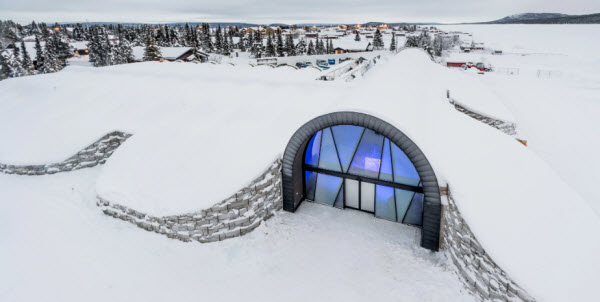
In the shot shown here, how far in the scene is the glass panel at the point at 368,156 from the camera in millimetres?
10845

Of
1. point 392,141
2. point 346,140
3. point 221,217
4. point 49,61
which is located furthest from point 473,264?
point 49,61

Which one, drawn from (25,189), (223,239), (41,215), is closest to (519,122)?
(223,239)

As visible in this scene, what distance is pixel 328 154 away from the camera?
11.7 meters

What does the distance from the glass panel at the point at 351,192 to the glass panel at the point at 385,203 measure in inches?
31.2

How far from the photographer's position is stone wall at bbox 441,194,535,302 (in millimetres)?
6617

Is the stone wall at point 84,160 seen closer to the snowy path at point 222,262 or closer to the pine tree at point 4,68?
the snowy path at point 222,262

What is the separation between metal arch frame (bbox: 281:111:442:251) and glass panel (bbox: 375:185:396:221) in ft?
5.22

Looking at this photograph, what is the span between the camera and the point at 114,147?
15.5 meters

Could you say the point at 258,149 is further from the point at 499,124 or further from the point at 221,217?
the point at 499,124

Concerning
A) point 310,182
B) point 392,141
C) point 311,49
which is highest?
point 311,49

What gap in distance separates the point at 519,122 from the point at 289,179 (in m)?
17.6

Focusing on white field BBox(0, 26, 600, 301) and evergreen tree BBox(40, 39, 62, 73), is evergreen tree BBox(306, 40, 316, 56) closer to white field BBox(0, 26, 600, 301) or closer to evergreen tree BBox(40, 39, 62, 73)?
evergreen tree BBox(40, 39, 62, 73)

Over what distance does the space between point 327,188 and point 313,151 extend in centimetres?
157

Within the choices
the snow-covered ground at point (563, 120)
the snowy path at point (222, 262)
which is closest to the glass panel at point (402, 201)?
the snowy path at point (222, 262)
